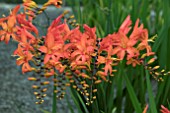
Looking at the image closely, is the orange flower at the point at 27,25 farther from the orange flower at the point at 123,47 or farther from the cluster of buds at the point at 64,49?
the orange flower at the point at 123,47

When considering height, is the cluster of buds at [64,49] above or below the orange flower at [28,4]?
below

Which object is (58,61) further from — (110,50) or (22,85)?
(22,85)

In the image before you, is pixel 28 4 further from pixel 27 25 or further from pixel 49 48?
pixel 49 48

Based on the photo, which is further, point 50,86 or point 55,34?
point 50,86

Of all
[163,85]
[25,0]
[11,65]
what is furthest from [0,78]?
[25,0]

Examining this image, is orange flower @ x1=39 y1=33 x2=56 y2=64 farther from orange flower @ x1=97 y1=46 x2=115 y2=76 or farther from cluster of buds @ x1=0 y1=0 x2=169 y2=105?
orange flower @ x1=97 y1=46 x2=115 y2=76

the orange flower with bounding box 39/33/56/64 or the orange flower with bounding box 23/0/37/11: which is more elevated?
the orange flower with bounding box 23/0/37/11

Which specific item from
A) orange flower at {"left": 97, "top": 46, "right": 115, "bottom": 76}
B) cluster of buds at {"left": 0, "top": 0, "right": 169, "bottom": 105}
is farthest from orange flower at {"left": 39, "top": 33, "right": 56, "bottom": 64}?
orange flower at {"left": 97, "top": 46, "right": 115, "bottom": 76}

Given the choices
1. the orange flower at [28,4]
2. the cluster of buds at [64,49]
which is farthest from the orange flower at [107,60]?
the orange flower at [28,4]

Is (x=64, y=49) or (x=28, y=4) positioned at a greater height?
(x=28, y=4)

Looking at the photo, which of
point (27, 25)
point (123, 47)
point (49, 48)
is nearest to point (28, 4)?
point (27, 25)

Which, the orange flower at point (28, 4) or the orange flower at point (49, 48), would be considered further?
the orange flower at point (28, 4)
